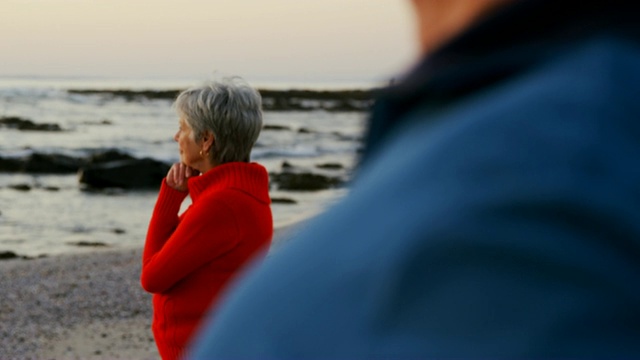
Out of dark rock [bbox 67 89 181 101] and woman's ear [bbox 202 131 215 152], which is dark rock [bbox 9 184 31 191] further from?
dark rock [bbox 67 89 181 101]

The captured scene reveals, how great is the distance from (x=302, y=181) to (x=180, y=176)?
67.7 ft

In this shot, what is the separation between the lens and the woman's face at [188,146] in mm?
4125

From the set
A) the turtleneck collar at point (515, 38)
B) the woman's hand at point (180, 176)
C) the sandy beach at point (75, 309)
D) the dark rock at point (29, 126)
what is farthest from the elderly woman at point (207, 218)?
the dark rock at point (29, 126)

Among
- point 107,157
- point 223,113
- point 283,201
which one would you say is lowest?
point 107,157

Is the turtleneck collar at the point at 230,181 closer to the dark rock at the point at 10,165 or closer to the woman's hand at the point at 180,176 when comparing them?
the woman's hand at the point at 180,176

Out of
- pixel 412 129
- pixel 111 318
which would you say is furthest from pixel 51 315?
pixel 412 129

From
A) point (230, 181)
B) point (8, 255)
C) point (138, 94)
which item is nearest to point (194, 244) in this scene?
point (230, 181)

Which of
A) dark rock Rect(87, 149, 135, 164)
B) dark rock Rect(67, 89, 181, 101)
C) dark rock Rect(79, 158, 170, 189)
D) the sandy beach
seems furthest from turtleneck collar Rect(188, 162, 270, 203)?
dark rock Rect(67, 89, 181, 101)

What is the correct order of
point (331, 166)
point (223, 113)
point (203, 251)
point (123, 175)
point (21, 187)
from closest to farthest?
point (203, 251) → point (223, 113) → point (21, 187) → point (123, 175) → point (331, 166)

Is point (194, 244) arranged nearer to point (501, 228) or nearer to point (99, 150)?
point (501, 228)

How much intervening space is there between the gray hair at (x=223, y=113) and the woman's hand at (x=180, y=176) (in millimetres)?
255

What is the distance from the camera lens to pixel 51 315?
10430mm

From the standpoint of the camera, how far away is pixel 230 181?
3.96 m

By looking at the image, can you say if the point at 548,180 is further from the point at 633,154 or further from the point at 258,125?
the point at 258,125
